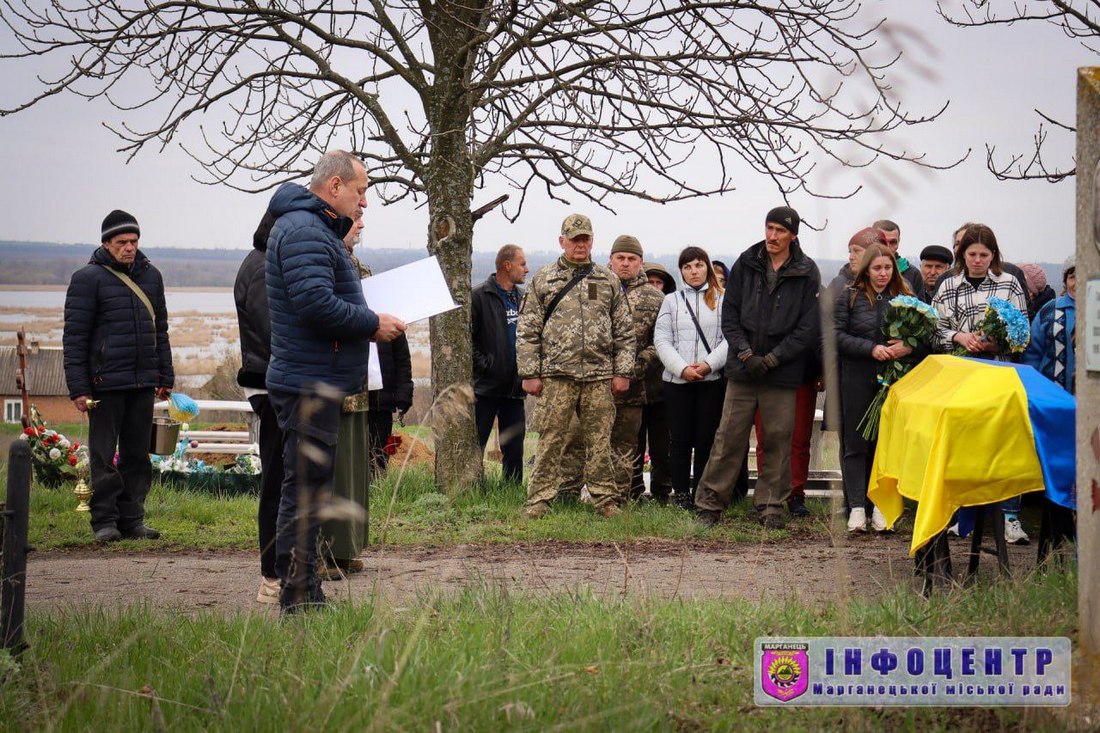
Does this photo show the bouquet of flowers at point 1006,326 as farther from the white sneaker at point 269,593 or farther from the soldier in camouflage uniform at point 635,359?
the white sneaker at point 269,593

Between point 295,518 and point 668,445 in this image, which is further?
point 668,445

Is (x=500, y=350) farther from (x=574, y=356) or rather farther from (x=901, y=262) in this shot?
(x=901, y=262)

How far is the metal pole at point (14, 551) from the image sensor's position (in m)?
4.51

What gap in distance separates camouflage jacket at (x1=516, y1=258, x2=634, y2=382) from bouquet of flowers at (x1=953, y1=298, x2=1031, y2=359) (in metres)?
2.88

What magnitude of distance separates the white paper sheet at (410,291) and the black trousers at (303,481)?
677mm

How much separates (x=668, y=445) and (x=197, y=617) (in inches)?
220

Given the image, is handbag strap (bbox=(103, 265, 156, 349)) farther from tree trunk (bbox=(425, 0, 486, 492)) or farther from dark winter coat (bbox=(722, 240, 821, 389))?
dark winter coat (bbox=(722, 240, 821, 389))

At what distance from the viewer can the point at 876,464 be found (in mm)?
6809

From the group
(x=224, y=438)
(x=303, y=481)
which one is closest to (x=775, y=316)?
(x=303, y=481)

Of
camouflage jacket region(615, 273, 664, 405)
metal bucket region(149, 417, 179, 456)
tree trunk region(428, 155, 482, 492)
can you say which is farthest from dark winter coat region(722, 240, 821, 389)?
metal bucket region(149, 417, 179, 456)

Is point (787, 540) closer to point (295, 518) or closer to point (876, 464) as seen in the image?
point (876, 464)

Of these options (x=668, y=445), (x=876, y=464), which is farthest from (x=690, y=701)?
(x=668, y=445)

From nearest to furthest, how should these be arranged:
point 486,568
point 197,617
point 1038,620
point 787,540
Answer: point 1038,620, point 197,617, point 486,568, point 787,540

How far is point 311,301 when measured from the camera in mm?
5469
